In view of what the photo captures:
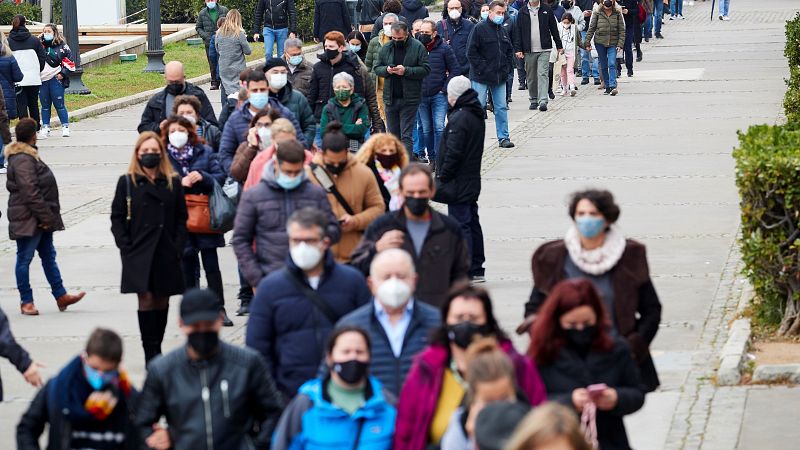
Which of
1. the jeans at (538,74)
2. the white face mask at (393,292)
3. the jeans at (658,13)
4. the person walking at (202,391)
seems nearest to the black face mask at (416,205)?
the white face mask at (393,292)

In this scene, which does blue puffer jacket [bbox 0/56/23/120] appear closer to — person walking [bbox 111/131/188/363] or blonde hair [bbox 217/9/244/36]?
blonde hair [bbox 217/9/244/36]

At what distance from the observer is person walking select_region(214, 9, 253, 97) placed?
23.3 m

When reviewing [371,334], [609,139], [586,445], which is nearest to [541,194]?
[609,139]

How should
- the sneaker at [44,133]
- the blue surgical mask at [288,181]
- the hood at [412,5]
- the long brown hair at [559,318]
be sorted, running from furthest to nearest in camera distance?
the sneaker at [44,133] < the hood at [412,5] < the blue surgical mask at [288,181] < the long brown hair at [559,318]

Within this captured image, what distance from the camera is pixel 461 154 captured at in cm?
1356

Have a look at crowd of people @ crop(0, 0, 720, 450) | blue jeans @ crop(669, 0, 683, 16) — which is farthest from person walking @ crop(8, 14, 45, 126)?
blue jeans @ crop(669, 0, 683, 16)

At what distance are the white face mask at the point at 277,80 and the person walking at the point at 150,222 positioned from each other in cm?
362

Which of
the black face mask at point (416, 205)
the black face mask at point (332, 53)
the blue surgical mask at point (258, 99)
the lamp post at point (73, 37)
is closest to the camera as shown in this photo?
the black face mask at point (416, 205)

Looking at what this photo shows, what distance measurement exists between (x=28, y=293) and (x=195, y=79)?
694 inches

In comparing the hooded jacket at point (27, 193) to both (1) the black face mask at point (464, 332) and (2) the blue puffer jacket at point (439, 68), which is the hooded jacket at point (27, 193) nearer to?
(1) the black face mask at point (464, 332)

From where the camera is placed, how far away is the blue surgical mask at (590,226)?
7930mm

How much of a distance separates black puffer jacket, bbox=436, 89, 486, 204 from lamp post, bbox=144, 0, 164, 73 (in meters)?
18.3

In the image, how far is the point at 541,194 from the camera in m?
18.1

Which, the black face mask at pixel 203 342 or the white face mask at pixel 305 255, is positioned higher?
the white face mask at pixel 305 255
